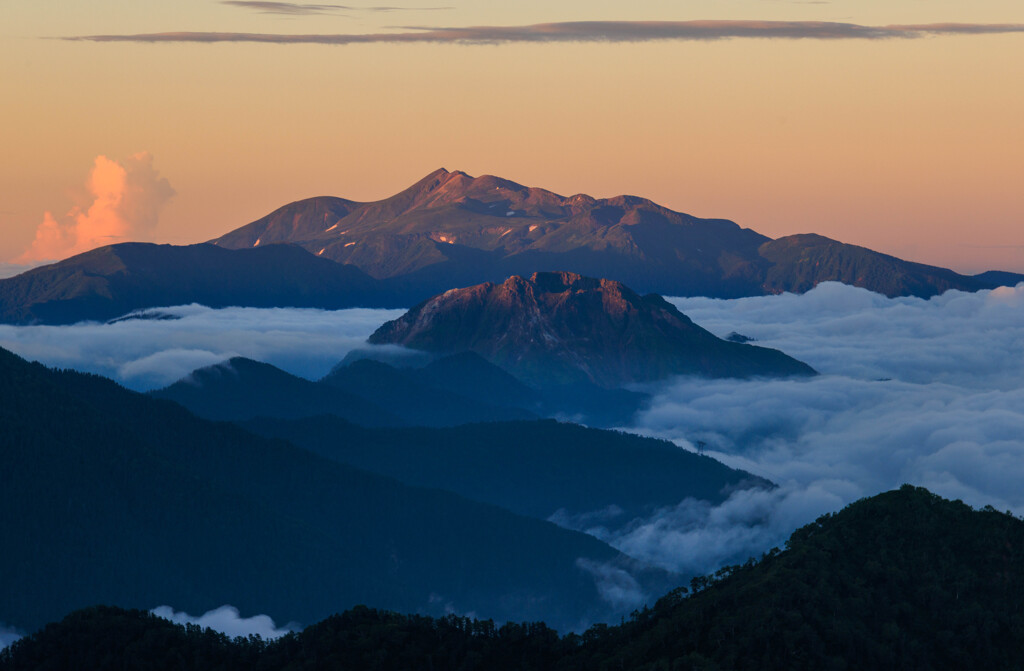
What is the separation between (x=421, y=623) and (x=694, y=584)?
29.5 meters

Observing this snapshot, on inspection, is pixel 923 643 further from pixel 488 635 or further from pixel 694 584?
pixel 488 635

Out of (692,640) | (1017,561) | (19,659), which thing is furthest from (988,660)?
(19,659)

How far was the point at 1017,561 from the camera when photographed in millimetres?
155625

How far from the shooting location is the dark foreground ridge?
462 feet

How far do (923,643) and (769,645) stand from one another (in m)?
16.7

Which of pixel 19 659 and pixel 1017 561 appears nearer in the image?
pixel 1017 561

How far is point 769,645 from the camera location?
138 m

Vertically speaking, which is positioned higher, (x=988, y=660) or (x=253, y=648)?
(x=988, y=660)

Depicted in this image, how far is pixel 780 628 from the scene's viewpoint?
5472 inches

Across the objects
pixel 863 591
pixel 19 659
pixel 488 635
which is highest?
Result: pixel 863 591

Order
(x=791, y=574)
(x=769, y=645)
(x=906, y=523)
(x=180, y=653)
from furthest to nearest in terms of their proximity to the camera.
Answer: (x=180, y=653)
(x=906, y=523)
(x=791, y=574)
(x=769, y=645)

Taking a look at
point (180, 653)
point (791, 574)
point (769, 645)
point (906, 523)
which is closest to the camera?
point (769, 645)

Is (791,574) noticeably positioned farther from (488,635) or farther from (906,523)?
(488,635)

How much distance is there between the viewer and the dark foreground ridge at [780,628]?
462 ft
